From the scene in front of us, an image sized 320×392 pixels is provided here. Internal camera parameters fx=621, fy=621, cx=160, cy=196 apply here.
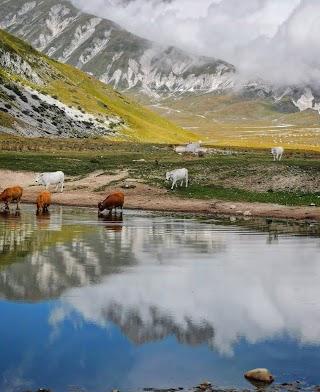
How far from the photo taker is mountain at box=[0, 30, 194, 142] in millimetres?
132875

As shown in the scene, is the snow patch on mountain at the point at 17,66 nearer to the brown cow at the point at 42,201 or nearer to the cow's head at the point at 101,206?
the brown cow at the point at 42,201

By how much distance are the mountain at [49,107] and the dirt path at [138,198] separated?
59.5m

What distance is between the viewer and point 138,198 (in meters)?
46.3

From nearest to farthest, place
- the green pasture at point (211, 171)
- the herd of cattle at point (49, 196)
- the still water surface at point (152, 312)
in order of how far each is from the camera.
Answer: the still water surface at point (152, 312), the herd of cattle at point (49, 196), the green pasture at point (211, 171)

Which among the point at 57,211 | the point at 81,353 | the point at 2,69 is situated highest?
the point at 2,69

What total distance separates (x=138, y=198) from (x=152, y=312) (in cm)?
3199

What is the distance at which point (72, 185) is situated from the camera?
52062 mm

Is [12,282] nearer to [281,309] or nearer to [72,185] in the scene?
[281,309]

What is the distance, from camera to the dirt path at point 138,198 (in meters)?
39.8

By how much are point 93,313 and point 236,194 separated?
33.0m

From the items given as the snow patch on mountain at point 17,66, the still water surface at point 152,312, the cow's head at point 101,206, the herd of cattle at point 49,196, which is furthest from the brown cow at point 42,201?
the snow patch on mountain at point 17,66

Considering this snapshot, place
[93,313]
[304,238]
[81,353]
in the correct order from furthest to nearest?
[304,238]
[93,313]
[81,353]

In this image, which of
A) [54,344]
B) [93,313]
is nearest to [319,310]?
[93,313]

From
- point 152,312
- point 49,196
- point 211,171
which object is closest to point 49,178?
point 49,196
